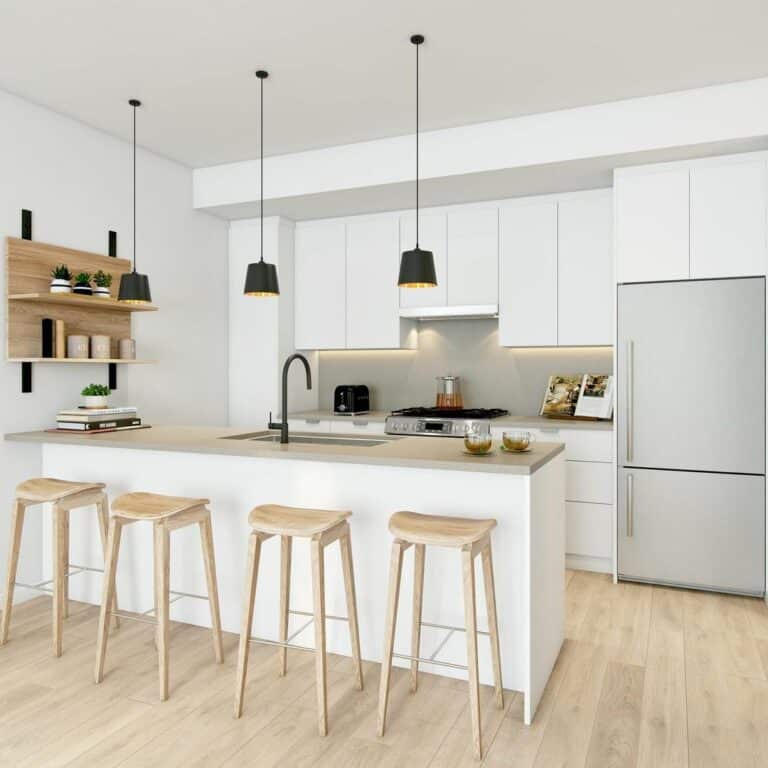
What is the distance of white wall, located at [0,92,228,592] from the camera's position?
11.8 ft

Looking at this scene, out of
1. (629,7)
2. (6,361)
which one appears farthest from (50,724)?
(629,7)

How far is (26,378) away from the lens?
12.0 ft

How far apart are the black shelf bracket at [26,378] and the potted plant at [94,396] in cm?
27

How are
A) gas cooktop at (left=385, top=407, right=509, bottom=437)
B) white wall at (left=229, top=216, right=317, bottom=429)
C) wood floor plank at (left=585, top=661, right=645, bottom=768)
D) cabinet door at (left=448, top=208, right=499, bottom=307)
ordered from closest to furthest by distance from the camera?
wood floor plank at (left=585, top=661, right=645, bottom=768)
gas cooktop at (left=385, top=407, right=509, bottom=437)
cabinet door at (left=448, top=208, right=499, bottom=307)
white wall at (left=229, top=216, right=317, bottom=429)

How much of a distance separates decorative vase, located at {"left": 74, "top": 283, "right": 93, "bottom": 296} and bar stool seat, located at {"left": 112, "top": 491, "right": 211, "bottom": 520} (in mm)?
1404

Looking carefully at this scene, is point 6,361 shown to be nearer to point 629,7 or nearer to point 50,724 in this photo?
point 50,724

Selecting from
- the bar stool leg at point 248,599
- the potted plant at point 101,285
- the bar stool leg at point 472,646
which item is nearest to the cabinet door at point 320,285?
the potted plant at point 101,285

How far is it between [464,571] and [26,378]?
2.70 m

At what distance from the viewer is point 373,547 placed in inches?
115

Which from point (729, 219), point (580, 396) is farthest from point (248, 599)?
point (729, 219)

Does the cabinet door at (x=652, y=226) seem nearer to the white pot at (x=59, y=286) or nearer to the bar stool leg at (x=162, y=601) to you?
the bar stool leg at (x=162, y=601)

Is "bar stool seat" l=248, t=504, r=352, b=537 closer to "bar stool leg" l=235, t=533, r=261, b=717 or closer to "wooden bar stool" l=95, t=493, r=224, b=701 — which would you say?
"bar stool leg" l=235, t=533, r=261, b=717

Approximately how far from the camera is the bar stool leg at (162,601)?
2.58 metres

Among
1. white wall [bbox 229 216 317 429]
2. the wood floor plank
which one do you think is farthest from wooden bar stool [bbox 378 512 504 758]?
white wall [bbox 229 216 317 429]
